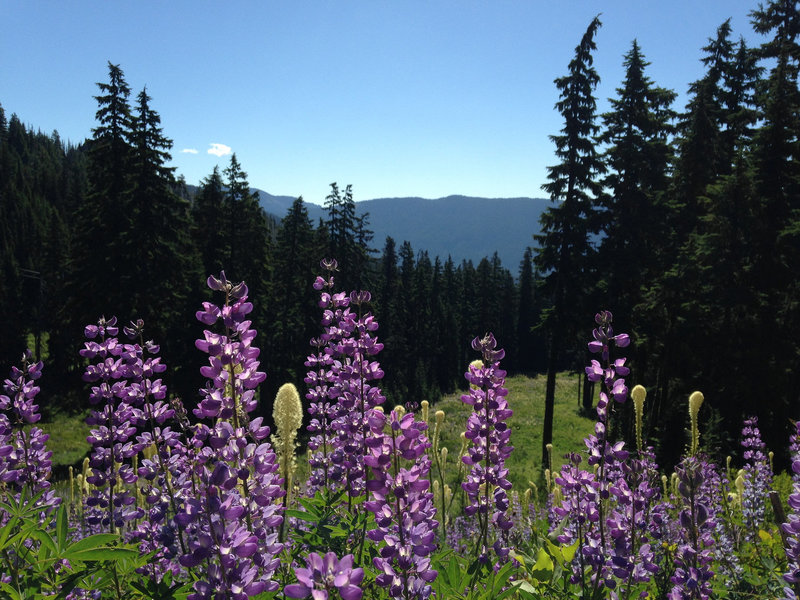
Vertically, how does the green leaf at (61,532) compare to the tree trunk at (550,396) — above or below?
above

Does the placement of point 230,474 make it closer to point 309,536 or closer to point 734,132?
point 309,536

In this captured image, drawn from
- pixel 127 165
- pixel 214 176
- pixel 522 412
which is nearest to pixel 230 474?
pixel 127 165

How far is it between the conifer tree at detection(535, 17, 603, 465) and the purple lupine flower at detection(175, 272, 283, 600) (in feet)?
70.5

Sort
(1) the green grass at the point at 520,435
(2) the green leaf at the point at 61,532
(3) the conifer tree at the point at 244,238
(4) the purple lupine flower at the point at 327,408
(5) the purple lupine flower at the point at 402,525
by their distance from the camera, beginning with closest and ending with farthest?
(5) the purple lupine flower at the point at 402,525
(2) the green leaf at the point at 61,532
(4) the purple lupine flower at the point at 327,408
(1) the green grass at the point at 520,435
(3) the conifer tree at the point at 244,238

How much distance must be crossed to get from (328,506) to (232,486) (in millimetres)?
1543

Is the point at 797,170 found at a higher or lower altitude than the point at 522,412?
higher

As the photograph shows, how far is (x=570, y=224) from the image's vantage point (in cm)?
2308

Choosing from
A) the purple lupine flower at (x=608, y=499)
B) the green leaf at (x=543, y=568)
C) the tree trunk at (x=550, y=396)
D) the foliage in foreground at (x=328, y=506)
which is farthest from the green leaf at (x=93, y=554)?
the tree trunk at (x=550, y=396)

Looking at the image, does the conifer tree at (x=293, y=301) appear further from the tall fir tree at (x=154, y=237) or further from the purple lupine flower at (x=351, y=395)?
the purple lupine flower at (x=351, y=395)

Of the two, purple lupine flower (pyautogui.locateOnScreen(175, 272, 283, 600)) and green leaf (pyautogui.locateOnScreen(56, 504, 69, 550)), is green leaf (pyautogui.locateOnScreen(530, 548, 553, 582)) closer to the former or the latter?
purple lupine flower (pyautogui.locateOnScreen(175, 272, 283, 600))

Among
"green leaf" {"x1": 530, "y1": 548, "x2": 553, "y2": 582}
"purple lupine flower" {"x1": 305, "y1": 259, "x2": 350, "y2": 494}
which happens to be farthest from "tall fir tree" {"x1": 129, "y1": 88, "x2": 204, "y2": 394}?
"green leaf" {"x1": 530, "y1": 548, "x2": 553, "y2": 582}

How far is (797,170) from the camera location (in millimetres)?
19234

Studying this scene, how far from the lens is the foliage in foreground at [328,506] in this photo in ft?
5.85

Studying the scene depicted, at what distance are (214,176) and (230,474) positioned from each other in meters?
35.8
